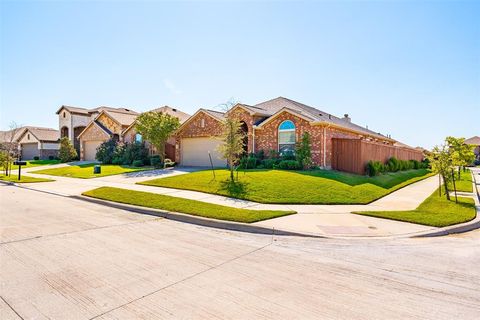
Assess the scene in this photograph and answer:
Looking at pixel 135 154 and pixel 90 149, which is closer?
pixel 135 154

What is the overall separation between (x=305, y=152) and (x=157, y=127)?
12278mm

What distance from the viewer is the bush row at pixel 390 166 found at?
728 inches

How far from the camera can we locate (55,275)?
421 centimetres

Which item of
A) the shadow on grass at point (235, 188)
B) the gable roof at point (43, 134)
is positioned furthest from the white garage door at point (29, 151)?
the shadow on grass at point (235, 188)

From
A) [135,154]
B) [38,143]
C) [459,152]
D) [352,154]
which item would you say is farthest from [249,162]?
[38,143]

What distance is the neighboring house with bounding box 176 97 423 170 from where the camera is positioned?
716 inches

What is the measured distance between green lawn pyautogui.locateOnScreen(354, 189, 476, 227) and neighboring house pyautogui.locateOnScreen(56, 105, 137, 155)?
37447 millimetres

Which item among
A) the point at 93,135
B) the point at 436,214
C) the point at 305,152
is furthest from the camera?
the point at 93,135

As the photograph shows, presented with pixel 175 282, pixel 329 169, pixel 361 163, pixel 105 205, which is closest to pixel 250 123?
pixel 329 169

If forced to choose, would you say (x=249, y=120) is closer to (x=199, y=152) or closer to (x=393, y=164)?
(x=199, y=152)

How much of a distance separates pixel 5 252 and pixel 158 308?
373 centimetres

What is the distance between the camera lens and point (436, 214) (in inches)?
342

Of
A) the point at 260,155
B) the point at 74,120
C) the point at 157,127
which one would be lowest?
the point at 260,155

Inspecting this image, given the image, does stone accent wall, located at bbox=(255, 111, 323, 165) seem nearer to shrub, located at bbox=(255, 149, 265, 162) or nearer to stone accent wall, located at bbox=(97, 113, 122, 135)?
shrub, located at bbox=(255, 149, 265, 162)
